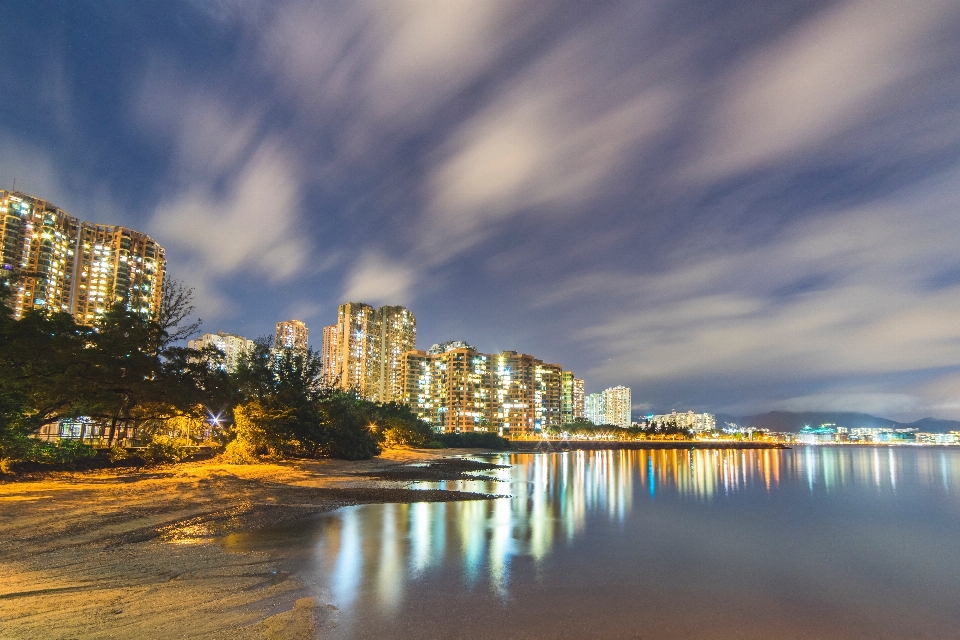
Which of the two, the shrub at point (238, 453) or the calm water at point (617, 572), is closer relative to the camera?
the calm water at point (617, 572)

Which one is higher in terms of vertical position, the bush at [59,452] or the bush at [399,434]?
the bush at [59,452]

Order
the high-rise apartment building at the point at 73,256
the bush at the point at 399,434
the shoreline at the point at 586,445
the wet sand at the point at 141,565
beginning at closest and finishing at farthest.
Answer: the wet sand at the point at 141,565
the bush at the point at 399,434
the high-rise apartment building at the point at 73,256
the shoreline at the point at 586,445

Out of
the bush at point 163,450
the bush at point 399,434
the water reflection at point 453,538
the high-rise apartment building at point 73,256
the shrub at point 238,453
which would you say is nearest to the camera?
the water reflection at point 453,538

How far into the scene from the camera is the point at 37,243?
112 meters

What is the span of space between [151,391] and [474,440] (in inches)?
4544

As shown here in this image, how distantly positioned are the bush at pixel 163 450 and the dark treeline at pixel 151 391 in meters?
0.10

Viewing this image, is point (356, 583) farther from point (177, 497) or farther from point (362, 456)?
point (362, 456)

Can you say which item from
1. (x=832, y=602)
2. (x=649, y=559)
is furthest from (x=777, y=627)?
(x=649, y=559)

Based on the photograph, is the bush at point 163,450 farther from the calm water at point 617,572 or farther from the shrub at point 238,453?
the calm water at point 617,572

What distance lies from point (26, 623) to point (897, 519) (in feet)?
128

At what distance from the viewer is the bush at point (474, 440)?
425 feet

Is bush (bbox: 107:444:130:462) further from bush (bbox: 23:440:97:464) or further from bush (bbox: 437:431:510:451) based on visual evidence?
bush (bbox: 437:431:510:451)

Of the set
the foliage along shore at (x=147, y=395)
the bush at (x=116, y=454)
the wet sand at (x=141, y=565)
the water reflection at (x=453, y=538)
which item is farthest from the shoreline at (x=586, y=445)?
the wet sand at (x=141, y=565)

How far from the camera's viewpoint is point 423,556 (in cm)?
1482
